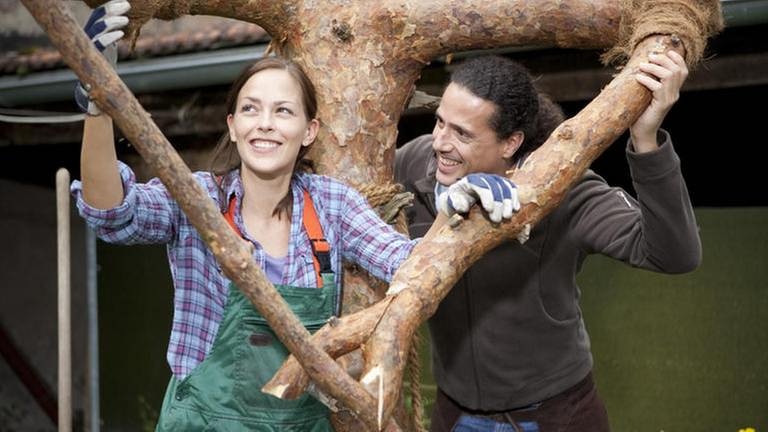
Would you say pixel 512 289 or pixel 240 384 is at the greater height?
pixel 240 384

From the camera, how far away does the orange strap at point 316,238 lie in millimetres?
2438

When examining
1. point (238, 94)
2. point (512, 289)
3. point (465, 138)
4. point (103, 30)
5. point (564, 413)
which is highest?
point (103, 30)

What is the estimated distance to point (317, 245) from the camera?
2455 millimetres

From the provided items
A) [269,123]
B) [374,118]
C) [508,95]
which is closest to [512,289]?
[508,95]

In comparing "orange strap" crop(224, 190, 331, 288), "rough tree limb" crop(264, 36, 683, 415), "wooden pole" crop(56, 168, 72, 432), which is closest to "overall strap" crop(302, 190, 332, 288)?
"orange strap" crop(224, 190, 331, 288)

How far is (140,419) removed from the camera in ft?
19.9

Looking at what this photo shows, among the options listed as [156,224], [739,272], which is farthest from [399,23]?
[739,272]

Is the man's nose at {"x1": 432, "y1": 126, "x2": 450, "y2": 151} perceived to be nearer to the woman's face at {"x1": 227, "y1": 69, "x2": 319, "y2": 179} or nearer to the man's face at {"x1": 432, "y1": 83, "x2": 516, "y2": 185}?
the man's face at {"x1": 432, "y1": 83, "x2": 516, "y2": 185}

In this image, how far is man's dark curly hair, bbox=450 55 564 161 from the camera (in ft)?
9.46

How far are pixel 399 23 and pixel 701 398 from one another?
246 cm

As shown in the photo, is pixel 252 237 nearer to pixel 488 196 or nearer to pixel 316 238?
pixel 316 238

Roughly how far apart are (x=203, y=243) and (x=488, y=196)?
1.88 feet

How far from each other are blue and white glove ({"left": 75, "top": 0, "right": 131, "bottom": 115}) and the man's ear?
42.3 inches

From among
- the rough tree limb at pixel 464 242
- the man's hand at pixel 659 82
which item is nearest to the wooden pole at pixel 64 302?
the rough tree limb at pixel 464 242
